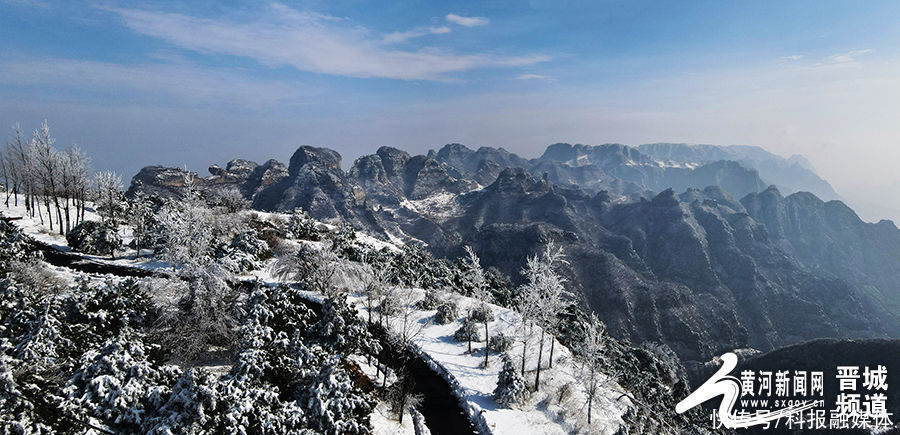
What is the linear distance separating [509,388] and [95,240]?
170ft

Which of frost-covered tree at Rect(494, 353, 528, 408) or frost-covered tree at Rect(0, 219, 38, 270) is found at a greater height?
frost-covered tree at Rect(0, 219, 38, 270)

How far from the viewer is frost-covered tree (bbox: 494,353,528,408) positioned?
2917 cm

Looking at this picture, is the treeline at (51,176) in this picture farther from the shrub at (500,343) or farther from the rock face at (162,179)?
the rock face at (162,179)

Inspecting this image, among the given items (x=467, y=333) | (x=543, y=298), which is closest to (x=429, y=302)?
(x=467, y=333)

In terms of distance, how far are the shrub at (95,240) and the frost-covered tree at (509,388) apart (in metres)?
48.8

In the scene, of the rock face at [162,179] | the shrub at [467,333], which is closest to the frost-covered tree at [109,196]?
the shrub at [467,333]

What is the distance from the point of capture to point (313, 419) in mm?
17828

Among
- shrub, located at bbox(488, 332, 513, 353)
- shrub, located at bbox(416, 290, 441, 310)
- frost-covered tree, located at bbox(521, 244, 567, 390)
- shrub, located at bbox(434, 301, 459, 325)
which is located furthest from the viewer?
shrub, located at bbox(416, 290, 441, 310)

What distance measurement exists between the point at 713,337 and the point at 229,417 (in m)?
152

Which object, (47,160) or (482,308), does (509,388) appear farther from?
(47,160)

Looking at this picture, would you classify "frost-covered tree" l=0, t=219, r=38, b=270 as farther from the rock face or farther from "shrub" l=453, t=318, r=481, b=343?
the rock face

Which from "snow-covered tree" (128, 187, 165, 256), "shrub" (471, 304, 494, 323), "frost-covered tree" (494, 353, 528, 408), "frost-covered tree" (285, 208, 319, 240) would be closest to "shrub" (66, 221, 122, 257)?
"snow-covered tree" (128, 187, 165, 256)

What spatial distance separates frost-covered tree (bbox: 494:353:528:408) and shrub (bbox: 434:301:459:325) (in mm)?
14362

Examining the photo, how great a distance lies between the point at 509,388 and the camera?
96.4ft
